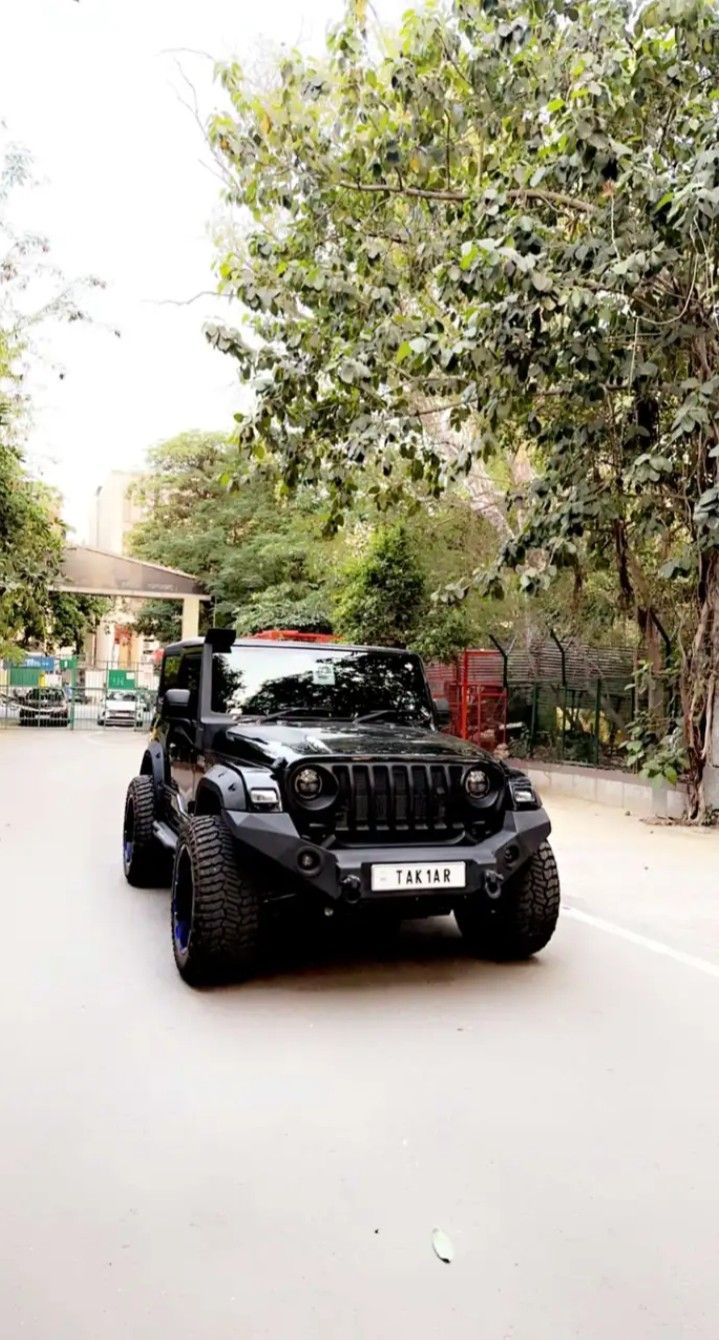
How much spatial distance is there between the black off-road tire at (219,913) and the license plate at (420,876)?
0.61 m

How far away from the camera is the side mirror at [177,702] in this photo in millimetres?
6109

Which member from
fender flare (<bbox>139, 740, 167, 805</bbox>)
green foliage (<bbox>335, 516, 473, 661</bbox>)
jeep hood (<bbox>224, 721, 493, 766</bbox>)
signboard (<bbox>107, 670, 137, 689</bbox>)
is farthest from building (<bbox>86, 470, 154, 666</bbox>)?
jeep hood (<bbox>224, 721, 493, 766</bbox>)

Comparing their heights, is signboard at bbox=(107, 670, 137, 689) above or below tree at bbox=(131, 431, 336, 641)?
below

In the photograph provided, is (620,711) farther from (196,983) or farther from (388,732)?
(196,983)

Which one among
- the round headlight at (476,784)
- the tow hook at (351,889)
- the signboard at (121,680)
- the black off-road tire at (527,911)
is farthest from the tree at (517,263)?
the signboard at (121,680)

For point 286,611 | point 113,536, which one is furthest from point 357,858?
point 113,536

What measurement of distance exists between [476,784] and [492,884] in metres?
0.51

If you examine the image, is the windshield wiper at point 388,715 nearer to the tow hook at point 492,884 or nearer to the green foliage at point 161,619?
the tow hook at point 492,884

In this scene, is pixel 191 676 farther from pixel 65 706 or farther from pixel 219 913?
pixel 65 706

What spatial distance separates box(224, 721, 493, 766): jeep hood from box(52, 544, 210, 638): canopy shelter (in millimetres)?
27055

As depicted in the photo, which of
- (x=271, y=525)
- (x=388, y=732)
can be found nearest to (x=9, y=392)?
(x=271, y=525)

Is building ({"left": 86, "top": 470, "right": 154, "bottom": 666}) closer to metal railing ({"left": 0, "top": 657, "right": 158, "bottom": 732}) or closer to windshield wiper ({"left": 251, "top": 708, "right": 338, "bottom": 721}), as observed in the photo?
metal railing ({"left": 0, "top": 657, "right": 158, "bottom": 732})

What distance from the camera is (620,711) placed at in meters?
14.5

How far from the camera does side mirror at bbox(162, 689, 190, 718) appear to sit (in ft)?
20.0
